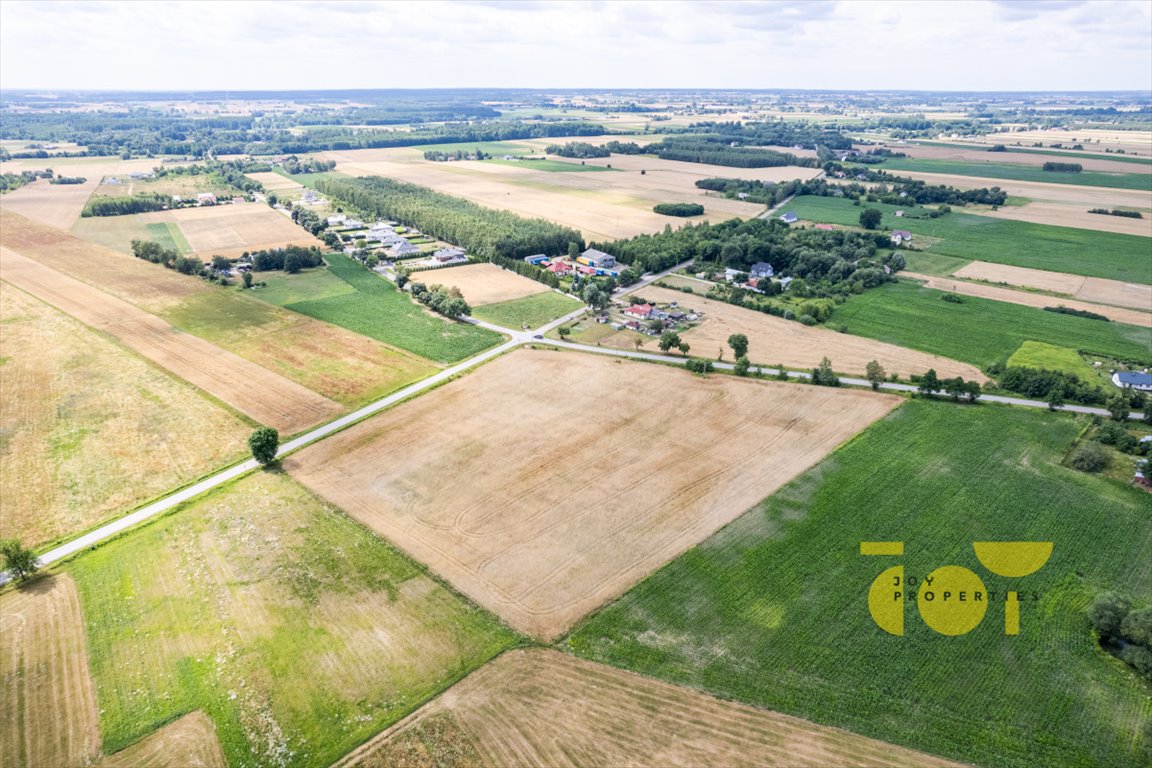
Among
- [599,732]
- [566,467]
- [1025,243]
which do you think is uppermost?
[1025,243]

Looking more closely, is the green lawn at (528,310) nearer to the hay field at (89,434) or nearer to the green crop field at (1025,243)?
the hay field at (89,434)

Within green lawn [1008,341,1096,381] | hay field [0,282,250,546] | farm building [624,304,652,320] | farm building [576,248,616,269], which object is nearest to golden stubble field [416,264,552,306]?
farm building [576,248,616,269]

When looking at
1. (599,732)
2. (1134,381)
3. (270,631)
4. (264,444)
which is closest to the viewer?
(599,732)

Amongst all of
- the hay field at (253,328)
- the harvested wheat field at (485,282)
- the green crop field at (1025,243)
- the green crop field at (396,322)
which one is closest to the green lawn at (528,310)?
the harvested wheat field at (485,282)

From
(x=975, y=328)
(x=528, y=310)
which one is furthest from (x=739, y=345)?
(x=975, y=328)

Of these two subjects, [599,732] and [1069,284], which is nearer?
[599,732]

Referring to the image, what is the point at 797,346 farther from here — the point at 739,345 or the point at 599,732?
the point at 599,732

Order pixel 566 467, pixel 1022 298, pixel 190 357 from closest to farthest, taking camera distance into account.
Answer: pixel 566 467 < pixel 190 357 < pixel 1022 298

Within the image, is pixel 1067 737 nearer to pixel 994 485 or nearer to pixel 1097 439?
pixel 994 485
